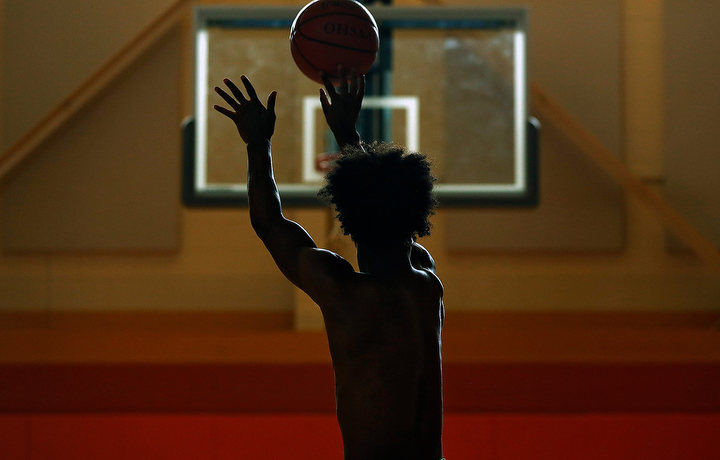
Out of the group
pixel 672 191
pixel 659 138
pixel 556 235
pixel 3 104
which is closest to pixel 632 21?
pixel 659 138

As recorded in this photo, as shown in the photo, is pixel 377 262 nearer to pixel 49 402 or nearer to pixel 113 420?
pixel 113 420

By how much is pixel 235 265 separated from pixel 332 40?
132 inches

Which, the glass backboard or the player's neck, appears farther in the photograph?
the glass backboard

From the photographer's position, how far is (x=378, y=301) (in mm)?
1306

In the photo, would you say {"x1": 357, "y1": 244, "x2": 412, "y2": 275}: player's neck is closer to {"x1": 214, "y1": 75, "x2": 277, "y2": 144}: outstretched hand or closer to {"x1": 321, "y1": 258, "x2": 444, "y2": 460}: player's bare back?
{"x1": 321, "y1": 258, "x2": 444, "y2": 460}: player's bare back

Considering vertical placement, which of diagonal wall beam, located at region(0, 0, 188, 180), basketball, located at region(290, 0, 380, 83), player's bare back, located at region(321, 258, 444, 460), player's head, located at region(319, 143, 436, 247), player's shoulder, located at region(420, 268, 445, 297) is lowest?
player's bare back, located at region(321, 258, 444, 460)

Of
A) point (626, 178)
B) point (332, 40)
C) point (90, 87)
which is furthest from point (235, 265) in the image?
point (332, 40)

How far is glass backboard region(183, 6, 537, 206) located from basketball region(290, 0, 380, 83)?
1.46m

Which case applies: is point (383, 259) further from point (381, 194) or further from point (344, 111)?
point (344, 111)

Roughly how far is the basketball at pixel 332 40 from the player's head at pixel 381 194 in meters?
0.65

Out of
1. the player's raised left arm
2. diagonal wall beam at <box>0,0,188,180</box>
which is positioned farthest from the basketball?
diagonal wall beam at <box>0,0,188,180</box>

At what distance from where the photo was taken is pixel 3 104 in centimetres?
500

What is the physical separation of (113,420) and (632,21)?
14.0 ft

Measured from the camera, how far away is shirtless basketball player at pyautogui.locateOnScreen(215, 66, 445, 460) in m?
1.30
